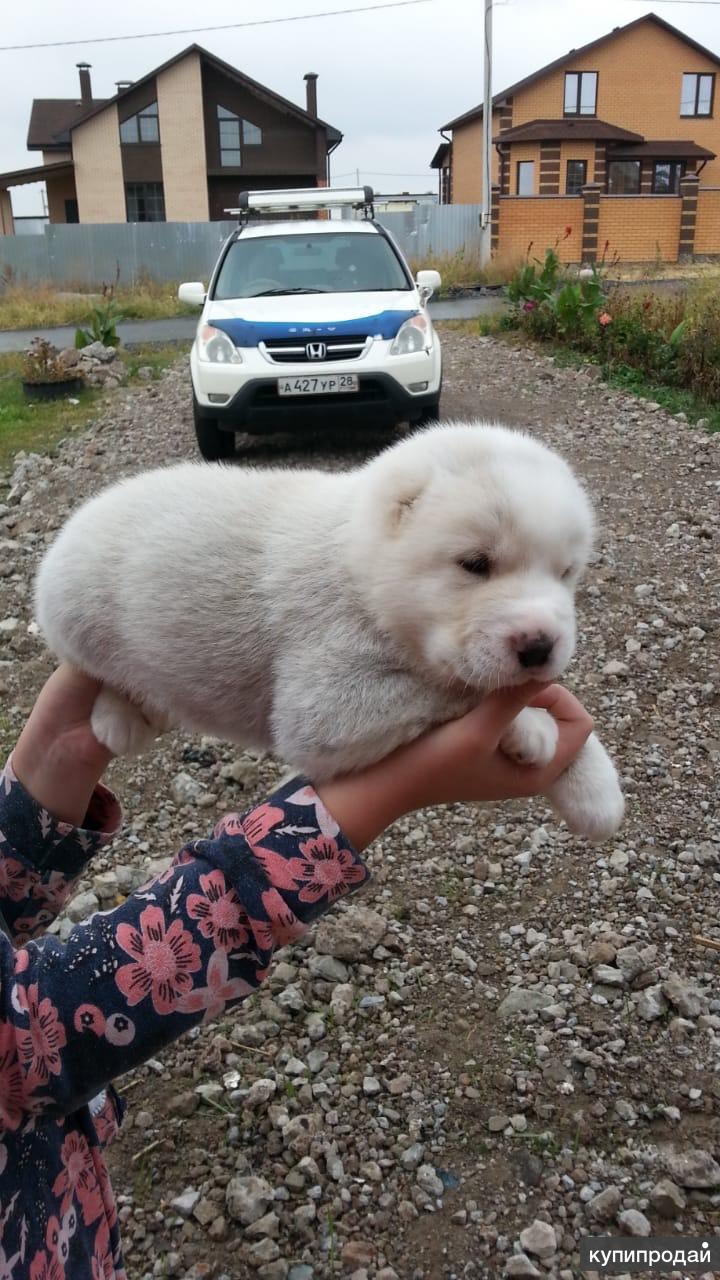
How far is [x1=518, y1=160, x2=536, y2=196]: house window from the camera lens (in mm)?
40812

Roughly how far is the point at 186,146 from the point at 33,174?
744cm

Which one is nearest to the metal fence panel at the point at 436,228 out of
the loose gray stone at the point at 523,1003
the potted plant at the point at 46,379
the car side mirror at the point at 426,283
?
the potted plant at the point at 46,379

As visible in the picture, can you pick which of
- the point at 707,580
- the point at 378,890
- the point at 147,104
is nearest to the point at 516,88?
the point at 147,104

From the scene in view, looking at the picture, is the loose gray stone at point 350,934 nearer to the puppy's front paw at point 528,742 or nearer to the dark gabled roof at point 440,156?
the puppy's front paw at point 528,742

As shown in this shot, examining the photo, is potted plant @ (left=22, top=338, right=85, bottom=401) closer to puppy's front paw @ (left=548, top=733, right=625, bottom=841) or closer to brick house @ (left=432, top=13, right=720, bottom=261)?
puppy's front paw @ (left=548, top=733, right=625, bottom=841)

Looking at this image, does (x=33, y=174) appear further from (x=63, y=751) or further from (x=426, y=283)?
(x=63, y=751)

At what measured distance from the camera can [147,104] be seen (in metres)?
41.5

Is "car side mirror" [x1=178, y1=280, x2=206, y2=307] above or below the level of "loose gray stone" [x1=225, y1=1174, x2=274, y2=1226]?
above

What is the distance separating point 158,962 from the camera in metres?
1.57

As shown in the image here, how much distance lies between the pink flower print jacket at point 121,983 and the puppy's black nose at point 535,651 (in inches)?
18.7

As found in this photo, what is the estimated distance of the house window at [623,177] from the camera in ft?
138

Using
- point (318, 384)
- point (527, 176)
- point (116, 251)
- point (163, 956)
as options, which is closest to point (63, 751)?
point (163, 956)

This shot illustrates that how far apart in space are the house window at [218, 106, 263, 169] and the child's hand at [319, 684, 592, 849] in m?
45.7

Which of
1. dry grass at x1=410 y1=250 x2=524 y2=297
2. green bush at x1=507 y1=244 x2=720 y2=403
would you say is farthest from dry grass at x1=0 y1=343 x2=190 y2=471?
dry grass at x1=410 y1=250 x2=524 y2=297
